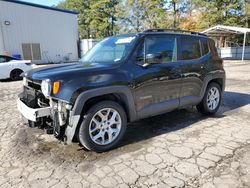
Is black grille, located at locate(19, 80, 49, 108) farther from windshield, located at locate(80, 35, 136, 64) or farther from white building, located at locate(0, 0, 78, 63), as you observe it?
white building, located at locate(0, 0, 78, 63)

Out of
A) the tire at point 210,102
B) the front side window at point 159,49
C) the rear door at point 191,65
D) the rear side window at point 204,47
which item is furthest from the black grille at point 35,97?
the rear side window at point 204,47

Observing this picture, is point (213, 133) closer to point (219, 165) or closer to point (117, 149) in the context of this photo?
point (219, 165)

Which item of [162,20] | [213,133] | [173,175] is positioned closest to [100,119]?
[173,175]

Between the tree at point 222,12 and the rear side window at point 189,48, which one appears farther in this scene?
the tree at point 222,12

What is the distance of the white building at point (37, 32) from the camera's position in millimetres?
19859

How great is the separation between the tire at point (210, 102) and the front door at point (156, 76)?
39.9 inches

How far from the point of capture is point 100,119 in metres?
3.73

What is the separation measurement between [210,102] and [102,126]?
2.95m

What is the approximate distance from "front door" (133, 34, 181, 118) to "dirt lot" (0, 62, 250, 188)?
0.55 metres

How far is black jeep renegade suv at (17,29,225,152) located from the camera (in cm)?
342

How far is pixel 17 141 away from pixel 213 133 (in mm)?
3521


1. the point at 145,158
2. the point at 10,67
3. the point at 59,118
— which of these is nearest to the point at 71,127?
the point at 59,118

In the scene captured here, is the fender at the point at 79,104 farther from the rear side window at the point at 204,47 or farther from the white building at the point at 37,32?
the white building at the point at 37,32

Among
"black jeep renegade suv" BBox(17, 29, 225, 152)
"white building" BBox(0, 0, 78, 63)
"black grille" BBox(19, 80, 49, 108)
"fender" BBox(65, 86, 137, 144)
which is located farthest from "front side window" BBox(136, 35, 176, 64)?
"white building" BBox(0, 0, 78, 63)
